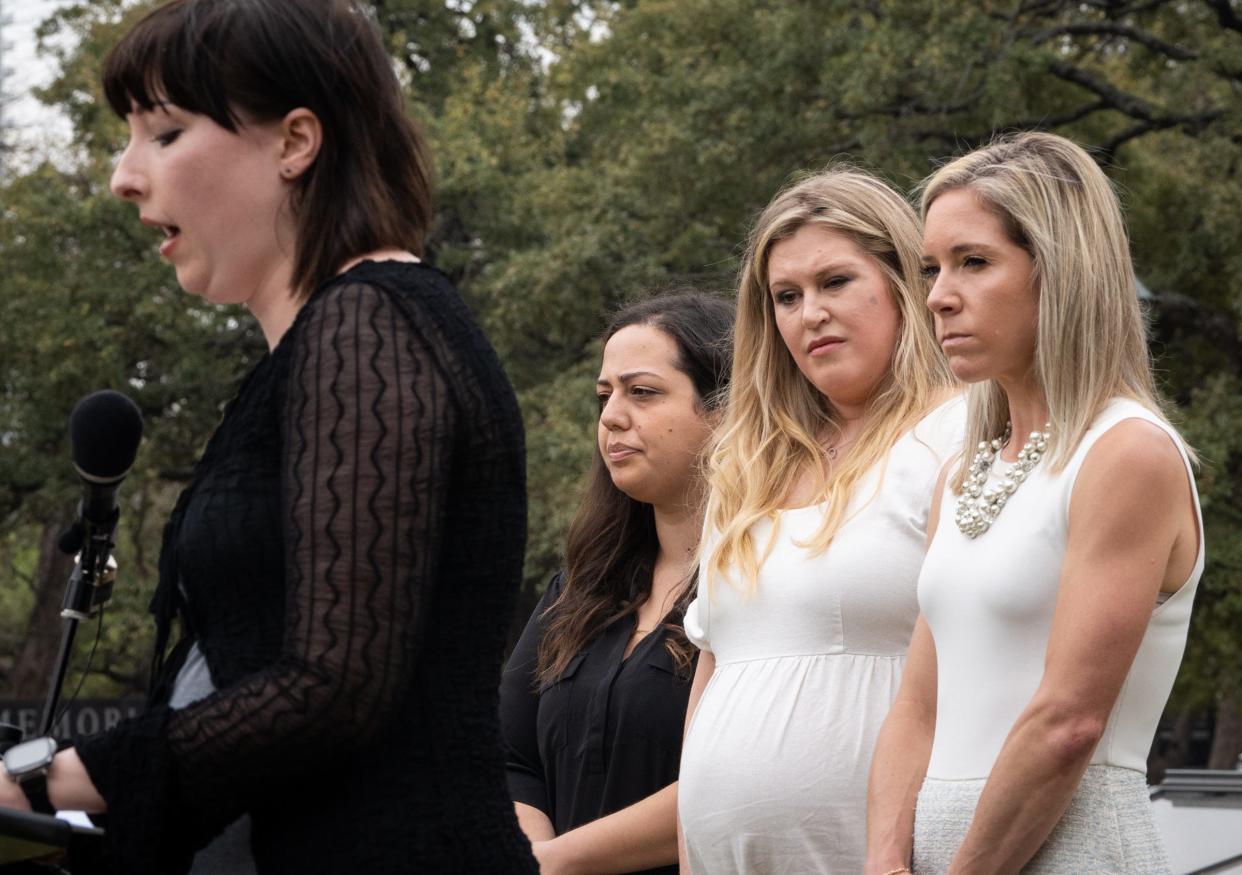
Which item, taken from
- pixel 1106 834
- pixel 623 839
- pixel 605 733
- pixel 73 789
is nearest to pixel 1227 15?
pixel 605 733

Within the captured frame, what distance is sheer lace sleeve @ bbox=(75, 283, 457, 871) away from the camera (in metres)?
1.90

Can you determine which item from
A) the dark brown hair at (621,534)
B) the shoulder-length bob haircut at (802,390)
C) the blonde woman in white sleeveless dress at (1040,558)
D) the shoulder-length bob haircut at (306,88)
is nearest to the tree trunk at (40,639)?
the dark brown hair at (621,534)

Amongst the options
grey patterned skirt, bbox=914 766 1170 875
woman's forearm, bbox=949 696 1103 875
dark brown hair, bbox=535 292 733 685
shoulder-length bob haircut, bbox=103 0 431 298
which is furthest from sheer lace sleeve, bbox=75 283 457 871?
dark brown hair, bbox=535 292 733 685

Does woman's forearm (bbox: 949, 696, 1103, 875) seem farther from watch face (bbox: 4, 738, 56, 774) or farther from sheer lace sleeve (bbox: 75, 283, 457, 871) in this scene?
watch face (bbox: 4, 738, 56, 774)

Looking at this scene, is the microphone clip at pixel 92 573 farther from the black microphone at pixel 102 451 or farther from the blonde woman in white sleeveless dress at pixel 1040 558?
the blonde woman in white sleeveless dress at pixel 1040 558

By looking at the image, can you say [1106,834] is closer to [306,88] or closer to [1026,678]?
[1026,678]

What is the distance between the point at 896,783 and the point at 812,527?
1.97ft

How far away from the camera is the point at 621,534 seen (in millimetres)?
4316

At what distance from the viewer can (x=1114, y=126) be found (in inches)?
794

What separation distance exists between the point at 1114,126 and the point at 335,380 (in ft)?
64.0

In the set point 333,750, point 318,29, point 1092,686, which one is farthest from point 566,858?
point 318,29

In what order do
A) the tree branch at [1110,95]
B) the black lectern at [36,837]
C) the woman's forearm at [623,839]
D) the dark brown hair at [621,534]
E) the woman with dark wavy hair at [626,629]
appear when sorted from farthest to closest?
the tree branch at [1110,95], the dark brown hair at [621,534], the woman with dark wavy hair at [626,629], the woman's forearm at [623,839], the black lectern at [36,837]

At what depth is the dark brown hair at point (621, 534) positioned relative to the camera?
4184 millimetres

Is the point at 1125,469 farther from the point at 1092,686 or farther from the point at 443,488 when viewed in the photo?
the point at 443,488
